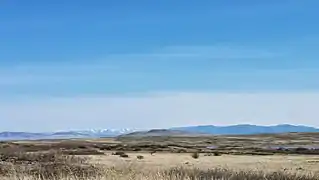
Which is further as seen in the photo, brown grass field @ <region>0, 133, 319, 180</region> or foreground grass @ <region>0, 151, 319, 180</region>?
brown grass field @ <region>0, 133, 319, 180</region>

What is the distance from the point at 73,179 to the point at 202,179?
512cm

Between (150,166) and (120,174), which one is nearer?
(120,174)

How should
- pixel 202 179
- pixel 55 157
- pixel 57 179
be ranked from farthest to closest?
pixel 55 157 → pixel 202 179 → pixel 57 179

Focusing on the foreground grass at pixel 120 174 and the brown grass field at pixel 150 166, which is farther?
the brown grass field at pixel 150 166

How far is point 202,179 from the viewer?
69.1 feet

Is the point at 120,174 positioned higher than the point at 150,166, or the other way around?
the point at 150,166

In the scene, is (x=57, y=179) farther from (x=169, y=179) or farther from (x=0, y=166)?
(x=0, y=166)

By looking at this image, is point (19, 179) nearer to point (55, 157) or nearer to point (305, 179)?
point (305, 179)

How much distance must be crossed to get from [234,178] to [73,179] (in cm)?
737

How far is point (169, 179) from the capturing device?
17312 mm

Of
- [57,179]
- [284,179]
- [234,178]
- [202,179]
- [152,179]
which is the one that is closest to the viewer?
[152,179]

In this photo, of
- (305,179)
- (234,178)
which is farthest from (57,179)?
(305,179)

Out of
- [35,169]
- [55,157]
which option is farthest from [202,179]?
[55,157]

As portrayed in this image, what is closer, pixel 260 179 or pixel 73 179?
pixel 73 179
